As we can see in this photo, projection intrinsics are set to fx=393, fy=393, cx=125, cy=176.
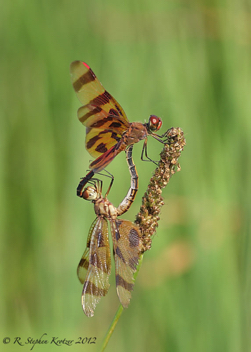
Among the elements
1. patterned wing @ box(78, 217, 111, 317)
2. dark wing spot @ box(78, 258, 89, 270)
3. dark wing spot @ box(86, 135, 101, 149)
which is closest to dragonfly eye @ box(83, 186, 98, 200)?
patterned wing @ box(78, 217, 111, 317)

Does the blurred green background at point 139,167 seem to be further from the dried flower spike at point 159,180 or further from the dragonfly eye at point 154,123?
the dried flower spike at point 159,180

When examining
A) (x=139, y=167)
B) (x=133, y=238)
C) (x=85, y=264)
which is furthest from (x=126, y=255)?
(x=139, y=167)

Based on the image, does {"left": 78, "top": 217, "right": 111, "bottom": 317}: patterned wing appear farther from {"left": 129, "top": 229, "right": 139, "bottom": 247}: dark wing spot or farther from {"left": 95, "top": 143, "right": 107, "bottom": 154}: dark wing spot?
{"left": 95, "top": 143, "right": 107, "bottom": 154}: dark wing spot

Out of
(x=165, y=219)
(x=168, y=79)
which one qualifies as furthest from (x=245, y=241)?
(x=168, y=79)

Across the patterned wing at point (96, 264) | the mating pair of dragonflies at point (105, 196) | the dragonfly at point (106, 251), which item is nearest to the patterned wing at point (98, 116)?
the mating pair of dragonflies at point (105, 196)

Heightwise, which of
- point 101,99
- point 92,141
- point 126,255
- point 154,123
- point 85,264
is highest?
point 101,99

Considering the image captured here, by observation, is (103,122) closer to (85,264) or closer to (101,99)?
(101,99)

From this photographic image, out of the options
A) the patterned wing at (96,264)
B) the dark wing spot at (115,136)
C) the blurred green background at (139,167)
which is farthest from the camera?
the blurred green background at (139,167)
